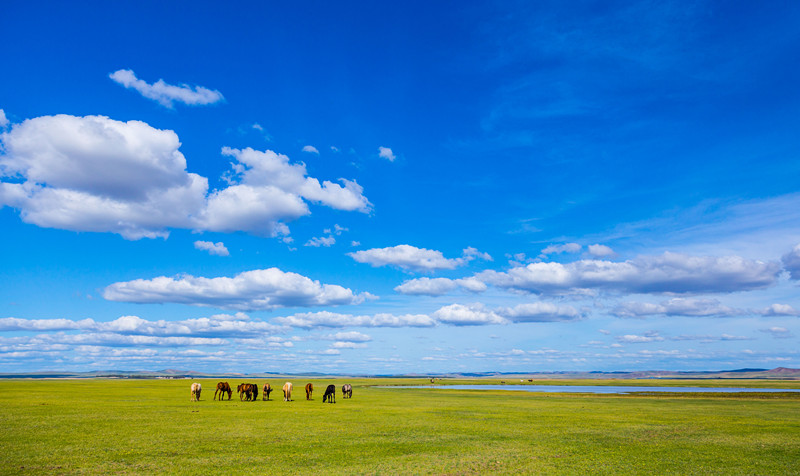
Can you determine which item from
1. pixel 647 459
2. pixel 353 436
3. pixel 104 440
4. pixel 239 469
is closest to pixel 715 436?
pixel 647 459

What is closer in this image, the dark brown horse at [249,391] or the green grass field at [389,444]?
the green grass field at [389,444]

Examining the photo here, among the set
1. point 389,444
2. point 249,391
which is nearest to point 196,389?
point 249,391

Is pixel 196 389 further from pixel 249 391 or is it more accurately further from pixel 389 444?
pixel 389 444

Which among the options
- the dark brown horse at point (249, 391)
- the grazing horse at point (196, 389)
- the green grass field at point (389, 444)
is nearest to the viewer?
the green grass field at point (389, 444)

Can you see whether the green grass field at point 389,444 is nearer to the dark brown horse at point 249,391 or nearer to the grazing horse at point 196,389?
the grazing horse at point 196,389

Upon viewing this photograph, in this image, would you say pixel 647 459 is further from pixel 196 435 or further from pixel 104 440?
pixel 104 440

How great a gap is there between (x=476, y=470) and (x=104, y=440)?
51.5 ft

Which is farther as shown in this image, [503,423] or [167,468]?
[503,423]

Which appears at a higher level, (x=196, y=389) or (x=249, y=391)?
(x=196, y=389)

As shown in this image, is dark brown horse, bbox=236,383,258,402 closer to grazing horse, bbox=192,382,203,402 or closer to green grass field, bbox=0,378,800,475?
grazing horse, bbox=192,382,203,402

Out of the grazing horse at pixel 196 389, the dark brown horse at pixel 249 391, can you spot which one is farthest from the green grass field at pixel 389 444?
the dark brown horse at pixel 249 391

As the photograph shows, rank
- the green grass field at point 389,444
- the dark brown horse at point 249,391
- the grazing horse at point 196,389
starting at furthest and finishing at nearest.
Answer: the dark brown horse at point 249,391, the grazing horse at point 196,389, the green grass field at point 389,444

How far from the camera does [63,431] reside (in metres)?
21.9

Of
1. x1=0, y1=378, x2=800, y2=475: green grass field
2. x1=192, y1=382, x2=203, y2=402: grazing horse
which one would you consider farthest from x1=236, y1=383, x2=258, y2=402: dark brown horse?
x1=0, y1=378, x2=800, y2=475: green grass field
